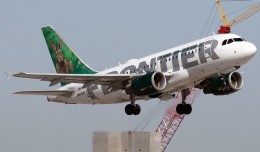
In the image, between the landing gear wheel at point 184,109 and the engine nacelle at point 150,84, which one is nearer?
the engine nacelle at point 150,84

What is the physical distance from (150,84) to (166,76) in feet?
5.98

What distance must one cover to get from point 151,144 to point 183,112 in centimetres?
3244

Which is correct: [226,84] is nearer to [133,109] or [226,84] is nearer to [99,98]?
[133,109]

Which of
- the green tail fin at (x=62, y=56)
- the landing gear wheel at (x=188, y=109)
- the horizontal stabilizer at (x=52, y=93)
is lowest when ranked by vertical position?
the landing gear wheel at (x=188, y=109)

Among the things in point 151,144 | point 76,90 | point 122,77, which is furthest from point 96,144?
point 122,77

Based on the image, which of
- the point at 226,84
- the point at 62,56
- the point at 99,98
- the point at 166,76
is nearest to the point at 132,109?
the point at 99,98

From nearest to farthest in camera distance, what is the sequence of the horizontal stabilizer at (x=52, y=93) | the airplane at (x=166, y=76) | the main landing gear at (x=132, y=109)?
the airplane at (x=166, y=76) → the main landing gear at (x=132, y=109) → the horizontal stabilizer at (x=52, y=93)

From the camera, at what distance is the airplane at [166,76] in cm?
7475

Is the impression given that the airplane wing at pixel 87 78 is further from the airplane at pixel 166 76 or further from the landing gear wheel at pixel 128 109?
the landing gear wheel at pixel 128 109

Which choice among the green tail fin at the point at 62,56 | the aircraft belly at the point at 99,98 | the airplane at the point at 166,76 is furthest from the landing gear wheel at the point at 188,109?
the green tail fin at the point at 62,56

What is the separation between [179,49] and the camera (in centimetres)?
7738

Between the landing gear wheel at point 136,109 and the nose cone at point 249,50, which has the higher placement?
the nose cone at point 249,50

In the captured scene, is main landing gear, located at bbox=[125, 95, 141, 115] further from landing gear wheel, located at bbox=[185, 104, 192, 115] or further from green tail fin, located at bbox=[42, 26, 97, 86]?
green tail fin, located at bbox=[42, 26, 97, 86]

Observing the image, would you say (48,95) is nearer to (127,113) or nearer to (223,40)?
(127,113)
